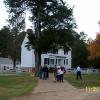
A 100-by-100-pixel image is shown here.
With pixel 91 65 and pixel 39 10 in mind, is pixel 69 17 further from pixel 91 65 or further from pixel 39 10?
pixel 91 65

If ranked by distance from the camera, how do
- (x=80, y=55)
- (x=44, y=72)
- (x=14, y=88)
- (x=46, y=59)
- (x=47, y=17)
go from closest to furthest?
(x=14, y=88) < (x=44, y=72) < (x=47, y=17) < (x=46, y=59) < (x=80, y=55)

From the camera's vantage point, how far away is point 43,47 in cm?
5750

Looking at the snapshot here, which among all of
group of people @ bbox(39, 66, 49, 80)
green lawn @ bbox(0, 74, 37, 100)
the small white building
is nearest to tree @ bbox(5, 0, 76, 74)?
group of people @ bbox(39, 66, 49, 80)

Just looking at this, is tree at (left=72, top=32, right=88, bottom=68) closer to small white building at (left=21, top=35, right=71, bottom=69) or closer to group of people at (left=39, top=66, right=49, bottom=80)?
small white building at (left=21, top=35, right=71, bottom=69)

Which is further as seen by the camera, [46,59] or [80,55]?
[80,55]

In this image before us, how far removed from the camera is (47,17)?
5831cm

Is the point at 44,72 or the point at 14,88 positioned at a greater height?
the point at 44,72

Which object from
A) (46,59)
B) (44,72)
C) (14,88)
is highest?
(46,59)

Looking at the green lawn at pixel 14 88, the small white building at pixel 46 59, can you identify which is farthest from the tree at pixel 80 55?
the green lawn at pixel 14 88

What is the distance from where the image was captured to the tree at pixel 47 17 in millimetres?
58125

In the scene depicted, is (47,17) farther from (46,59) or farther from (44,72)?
(46,59)

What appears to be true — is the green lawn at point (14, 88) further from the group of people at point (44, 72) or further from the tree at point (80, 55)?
the tree at point (80, 55)

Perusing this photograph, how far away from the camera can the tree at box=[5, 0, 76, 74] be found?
58125 mm

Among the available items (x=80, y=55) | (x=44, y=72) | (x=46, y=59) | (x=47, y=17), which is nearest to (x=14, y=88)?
(x=44, y=72)
